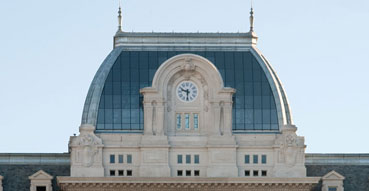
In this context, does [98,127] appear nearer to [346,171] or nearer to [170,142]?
[170,142]

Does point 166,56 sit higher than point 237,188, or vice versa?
point 166,56

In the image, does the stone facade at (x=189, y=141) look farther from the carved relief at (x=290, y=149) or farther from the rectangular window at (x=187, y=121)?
the rectangular window at (x=187, y=121)

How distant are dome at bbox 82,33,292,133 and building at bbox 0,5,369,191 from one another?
9 centimetres

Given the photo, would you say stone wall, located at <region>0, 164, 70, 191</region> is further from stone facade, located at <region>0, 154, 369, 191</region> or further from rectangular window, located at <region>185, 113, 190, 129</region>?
rectangular window, located at <region>185, 113, 190, 129</region>

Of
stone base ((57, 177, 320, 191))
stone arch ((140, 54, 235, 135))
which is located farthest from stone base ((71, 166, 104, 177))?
stone arch ((140, 54, 235, 135))

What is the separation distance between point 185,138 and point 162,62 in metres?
7.58

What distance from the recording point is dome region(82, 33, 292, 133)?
194 metres

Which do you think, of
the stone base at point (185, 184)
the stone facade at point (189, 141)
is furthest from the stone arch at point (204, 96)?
the stone base at point (185, 184)

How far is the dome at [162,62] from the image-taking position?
194m

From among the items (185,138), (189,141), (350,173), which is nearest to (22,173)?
(185,138)

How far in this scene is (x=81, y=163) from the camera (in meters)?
191

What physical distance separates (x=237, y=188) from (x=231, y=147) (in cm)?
368

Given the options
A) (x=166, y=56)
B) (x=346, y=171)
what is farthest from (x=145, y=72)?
(x=346, y=171)

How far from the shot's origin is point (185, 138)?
193 m
